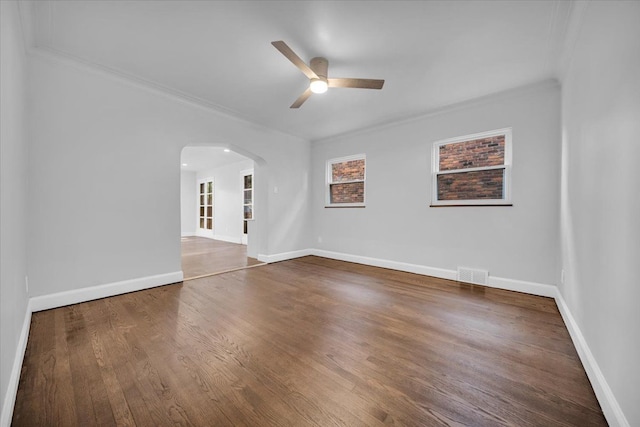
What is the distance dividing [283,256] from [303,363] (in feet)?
11.3

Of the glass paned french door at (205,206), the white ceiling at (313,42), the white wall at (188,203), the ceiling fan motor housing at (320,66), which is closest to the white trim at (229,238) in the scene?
the glass paned french door at (205,206)

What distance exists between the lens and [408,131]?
412 centimetres

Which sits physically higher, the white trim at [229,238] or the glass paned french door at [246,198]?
the glass paned french door at [246,198]

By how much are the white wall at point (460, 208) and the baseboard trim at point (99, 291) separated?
3164 mm

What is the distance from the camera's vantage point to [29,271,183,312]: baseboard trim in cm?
243

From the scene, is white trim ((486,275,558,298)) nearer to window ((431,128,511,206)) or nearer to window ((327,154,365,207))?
window ((431,128,511,206))

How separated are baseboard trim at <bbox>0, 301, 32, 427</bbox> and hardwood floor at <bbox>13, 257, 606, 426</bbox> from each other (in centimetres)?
5

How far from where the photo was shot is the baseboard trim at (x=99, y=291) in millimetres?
2434

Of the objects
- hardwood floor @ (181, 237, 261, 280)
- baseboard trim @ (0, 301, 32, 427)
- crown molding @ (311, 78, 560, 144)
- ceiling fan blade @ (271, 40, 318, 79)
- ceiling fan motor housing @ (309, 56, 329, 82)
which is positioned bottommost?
hardwood floor @ (181, 237, 261, 280)

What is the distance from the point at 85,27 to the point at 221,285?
301 cm

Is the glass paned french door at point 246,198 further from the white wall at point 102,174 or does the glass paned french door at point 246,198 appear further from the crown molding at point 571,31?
the crown molding at point 571,31

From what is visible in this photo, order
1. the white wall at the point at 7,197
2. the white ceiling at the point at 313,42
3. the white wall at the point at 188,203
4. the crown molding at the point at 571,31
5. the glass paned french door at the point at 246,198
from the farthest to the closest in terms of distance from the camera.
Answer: the white wall at the point at 188,203
the glass paned french door at the point at 246,198
the white ceiling at the point at 313,42
the crown molding at the point at 571,31
the white wall at the point at 7,197

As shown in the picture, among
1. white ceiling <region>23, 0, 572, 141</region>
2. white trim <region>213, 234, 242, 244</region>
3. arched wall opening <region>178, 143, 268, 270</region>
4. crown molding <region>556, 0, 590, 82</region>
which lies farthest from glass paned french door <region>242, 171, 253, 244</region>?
crown molding <region>556, 0, 590, 82</region>


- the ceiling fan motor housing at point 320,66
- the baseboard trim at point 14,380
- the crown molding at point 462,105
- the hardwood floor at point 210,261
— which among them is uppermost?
the crown molding at point 462,105
